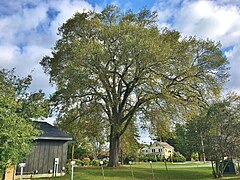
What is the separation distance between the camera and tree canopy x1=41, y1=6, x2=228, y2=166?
653 inches

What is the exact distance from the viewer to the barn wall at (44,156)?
45.8ft

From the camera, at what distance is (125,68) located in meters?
19.0

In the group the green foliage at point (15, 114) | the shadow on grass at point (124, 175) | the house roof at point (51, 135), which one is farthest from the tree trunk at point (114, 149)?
the green foliage at point (15, 114)

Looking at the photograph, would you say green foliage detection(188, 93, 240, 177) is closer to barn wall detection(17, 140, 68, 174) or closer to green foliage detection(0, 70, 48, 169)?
barn wall detection(17, 140, 68, 174)

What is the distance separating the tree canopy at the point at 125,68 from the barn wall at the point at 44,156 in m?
3.86

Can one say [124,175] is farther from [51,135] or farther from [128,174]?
[51,135]

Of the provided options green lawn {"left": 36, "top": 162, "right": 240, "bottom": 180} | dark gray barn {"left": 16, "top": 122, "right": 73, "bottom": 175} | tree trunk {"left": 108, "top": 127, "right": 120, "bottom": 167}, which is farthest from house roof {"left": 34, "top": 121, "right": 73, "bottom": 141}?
tree trunk {"left": 108, "top": 127, "right": 120, "bottom": 167}

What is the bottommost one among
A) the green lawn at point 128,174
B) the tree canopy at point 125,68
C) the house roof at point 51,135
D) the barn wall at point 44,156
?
the green lawn at point 128,174

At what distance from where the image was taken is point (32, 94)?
10.9 m

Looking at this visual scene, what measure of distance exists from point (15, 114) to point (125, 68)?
1121 centimetres

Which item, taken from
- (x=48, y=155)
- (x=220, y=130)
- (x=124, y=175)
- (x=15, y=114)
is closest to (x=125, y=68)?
(x=124, y=175)

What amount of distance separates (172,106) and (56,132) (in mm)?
8888

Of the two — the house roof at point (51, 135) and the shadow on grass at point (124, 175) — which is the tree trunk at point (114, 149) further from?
the house roof at point (51, 135)

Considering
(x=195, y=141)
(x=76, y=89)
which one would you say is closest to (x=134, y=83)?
(x=76, y=89)
